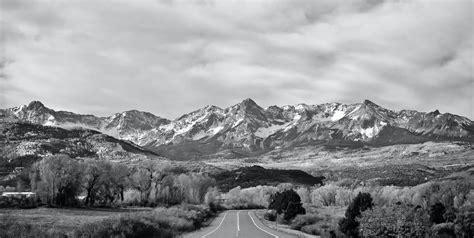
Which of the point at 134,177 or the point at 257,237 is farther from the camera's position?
the point at 134,177

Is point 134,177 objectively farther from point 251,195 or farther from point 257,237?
point 257,237

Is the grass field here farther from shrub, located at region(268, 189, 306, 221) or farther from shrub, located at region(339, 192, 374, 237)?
shrub, located at region(268, 189, 306, 221)

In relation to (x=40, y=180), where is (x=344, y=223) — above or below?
below

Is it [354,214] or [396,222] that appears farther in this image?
[354,214]

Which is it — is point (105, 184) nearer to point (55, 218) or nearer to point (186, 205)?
point (186, 205)

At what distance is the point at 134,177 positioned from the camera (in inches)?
4569

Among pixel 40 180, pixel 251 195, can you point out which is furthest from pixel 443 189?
pixel 40 180

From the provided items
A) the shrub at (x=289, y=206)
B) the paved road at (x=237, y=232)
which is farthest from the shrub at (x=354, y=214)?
the shrub at (x=289, y=206)

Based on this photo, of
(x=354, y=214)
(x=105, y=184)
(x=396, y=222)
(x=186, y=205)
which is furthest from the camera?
(x=105, y=184)

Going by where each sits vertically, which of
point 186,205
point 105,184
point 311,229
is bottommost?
point 311,229

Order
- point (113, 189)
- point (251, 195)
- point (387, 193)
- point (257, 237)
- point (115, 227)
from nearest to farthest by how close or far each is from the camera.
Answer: point (115, 227), point (257, 237), point (113, 189), point (387, 193), point (251, 195)

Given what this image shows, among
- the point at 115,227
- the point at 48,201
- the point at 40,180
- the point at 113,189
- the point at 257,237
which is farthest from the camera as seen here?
the point at 113,189

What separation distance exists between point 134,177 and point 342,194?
64092 mm

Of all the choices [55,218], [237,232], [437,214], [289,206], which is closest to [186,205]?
[289,206]
